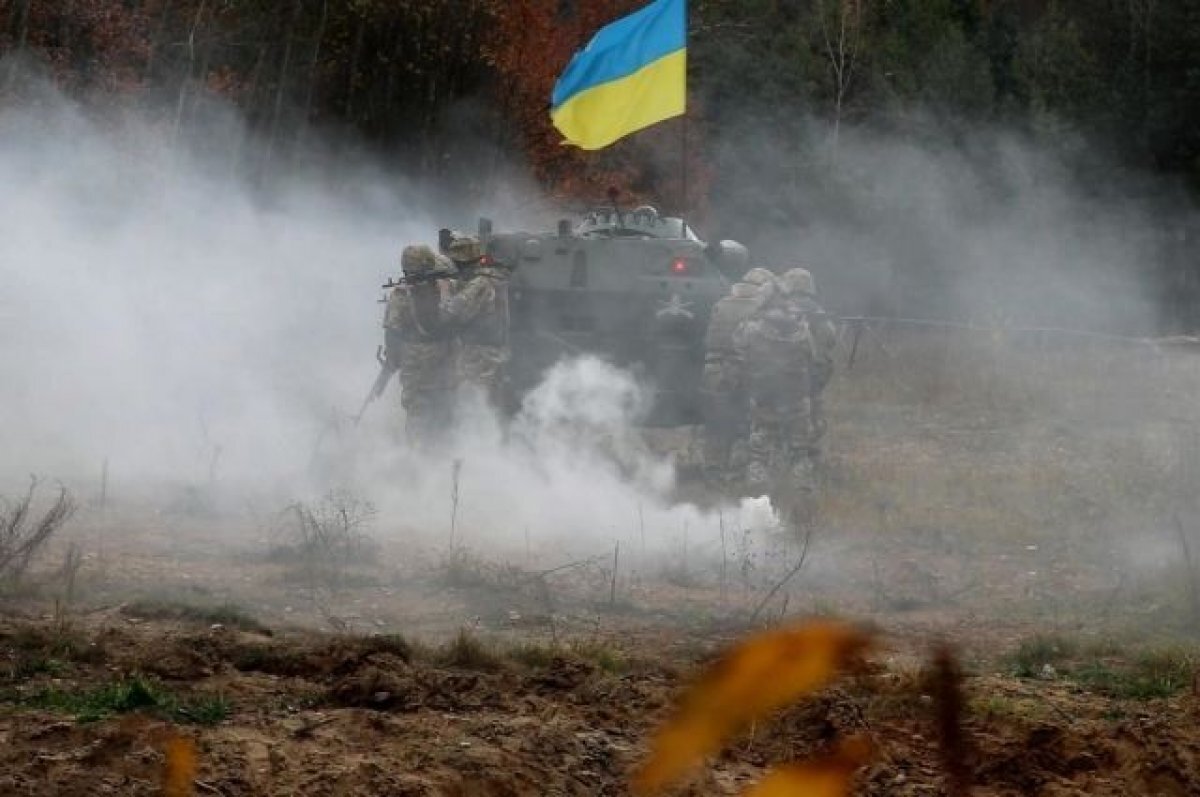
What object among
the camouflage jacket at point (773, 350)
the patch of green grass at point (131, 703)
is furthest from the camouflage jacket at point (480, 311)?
the patch of green grass at point (131, 703)

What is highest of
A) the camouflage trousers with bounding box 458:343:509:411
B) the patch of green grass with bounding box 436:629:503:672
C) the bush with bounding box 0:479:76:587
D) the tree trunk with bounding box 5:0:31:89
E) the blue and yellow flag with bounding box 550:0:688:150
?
the tree trunk with bounding box 5:0:31:89

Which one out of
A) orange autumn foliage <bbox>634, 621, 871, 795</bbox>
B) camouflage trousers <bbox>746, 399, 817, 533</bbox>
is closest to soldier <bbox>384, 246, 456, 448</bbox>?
camouflage trousers <bbox>746, 399, 817, 533</bbox>

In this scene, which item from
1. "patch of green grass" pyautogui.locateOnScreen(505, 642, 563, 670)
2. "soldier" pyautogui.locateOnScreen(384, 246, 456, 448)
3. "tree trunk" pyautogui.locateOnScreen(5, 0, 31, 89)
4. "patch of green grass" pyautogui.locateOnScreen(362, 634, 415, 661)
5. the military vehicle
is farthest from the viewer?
"tree trunk" pyautogui.locateOnScreen(5, 0, 31, 89)

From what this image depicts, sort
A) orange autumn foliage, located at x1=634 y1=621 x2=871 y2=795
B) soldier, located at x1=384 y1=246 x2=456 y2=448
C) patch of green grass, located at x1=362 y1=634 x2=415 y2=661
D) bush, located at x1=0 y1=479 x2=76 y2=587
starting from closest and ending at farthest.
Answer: orange autumn foliage, located at x1=634 y1=621 x2=871 y2=795, patch of green grass, located at x1=362 y1=634 x2=415 y2=661, bush, located at x1=0 y1=479 x2=76 y2=587, soldier, located at x1=384 y1=246 x2=456 y2=448

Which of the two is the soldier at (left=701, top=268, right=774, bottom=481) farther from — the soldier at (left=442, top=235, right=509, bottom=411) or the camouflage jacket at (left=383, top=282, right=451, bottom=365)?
the camouflage jacket at (left=383, top=282, right=451, bottom=365)

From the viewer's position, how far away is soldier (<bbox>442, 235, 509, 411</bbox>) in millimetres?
16000

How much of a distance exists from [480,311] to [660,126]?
1632 cm

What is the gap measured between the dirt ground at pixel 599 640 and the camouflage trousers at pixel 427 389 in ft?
5.35

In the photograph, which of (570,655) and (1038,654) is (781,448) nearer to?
(1038,654)

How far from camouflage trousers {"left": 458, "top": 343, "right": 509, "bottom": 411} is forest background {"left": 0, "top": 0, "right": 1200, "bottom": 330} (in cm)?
1290

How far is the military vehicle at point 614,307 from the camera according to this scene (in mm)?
17188

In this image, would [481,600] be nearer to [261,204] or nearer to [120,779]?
[120,779]

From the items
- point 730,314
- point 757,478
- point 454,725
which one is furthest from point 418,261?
point 454,725

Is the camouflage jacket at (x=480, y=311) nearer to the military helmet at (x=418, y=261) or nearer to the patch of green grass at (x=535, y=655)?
the military helmet at (x=418, y=261)
